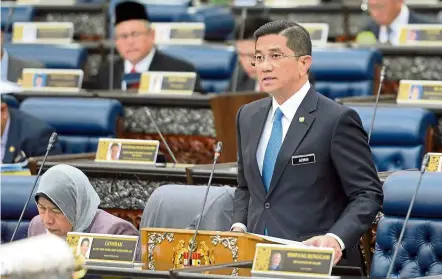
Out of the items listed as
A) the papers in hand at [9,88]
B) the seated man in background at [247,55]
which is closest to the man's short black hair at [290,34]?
the seated man in background at [247,55]

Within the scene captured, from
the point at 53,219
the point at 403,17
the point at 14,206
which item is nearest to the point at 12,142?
the point at 14,206

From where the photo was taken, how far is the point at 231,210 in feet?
15.7

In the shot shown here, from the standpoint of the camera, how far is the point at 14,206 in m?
5.50

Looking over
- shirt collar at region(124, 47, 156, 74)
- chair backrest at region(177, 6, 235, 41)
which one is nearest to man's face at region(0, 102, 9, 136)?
shirt collar at region(124, 47, 156, 74)

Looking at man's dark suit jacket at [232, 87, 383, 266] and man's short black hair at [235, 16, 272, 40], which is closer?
man's dark suit jacket at [232, 87, 383, 266]

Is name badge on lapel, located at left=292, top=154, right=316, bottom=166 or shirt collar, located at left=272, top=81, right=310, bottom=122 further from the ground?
shirt collar, located at left=272, top=81, right=310, bottom=122

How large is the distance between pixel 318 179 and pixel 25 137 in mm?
3090

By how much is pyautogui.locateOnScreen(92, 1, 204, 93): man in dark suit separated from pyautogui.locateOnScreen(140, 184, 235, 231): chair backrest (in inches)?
132

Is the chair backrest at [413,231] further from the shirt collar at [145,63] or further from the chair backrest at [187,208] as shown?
the shirt collar at [145,63]

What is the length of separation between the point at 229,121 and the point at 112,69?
A: 1.70 meters

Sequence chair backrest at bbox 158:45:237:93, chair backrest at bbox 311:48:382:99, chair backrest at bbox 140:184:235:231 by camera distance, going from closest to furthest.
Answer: chair backrest at bbox 140:184:235:231, chair backrest at bbox 311:48:382:99, chair backrest at bbox 158:45:237:93

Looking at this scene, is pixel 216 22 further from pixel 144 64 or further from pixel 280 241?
pixel 280 241

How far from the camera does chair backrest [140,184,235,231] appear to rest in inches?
187

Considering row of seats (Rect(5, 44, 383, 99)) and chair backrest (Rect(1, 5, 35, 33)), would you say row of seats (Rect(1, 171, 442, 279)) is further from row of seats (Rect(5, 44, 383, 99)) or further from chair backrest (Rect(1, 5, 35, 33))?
chair backrest (Rect(1, 5, 35, 33))
